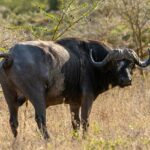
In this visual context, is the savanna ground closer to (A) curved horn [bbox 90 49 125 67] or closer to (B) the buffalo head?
(B) the buffalo head

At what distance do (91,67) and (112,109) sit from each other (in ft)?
6.09

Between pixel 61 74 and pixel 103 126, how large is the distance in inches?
51.0

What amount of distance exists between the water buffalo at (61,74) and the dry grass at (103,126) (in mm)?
402

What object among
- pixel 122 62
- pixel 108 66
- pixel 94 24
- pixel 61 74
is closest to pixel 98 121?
pixel 108 66

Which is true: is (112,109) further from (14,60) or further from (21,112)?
(14,60)

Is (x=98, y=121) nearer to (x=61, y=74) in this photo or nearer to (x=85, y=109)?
(x=85, y=109)

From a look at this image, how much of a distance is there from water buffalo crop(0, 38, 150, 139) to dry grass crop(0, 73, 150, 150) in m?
0.40

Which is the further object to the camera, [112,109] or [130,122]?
[112,109]

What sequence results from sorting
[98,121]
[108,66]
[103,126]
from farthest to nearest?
[98,121]
[108,66]
[103,126]

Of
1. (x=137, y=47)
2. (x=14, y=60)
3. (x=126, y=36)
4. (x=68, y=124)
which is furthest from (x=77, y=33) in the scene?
(x=14, y=60)

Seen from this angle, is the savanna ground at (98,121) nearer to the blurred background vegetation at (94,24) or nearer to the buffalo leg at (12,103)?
the blurred background vegetation at (94,24)

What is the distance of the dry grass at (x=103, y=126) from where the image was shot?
962 cm

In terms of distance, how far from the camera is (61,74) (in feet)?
37.3

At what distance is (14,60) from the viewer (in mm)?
10656
